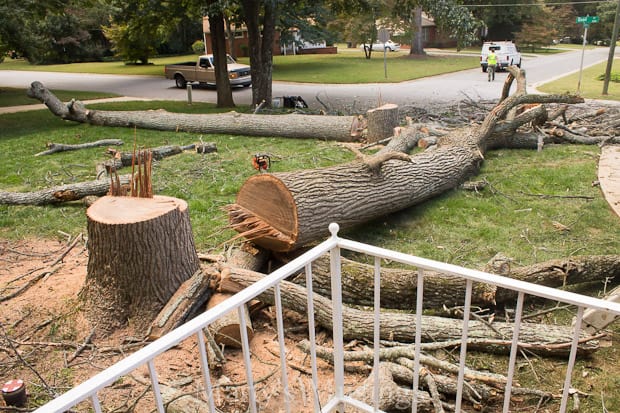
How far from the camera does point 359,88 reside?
68.6ft

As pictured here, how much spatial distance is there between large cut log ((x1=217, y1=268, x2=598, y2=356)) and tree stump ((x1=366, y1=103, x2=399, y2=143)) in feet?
21.4

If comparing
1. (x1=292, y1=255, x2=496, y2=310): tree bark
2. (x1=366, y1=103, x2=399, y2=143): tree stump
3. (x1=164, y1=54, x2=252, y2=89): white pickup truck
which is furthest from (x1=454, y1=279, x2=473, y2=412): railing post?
(x1=164, y1=54, x2=252, y2=89): white pickup truck

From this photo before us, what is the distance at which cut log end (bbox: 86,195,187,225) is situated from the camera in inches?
149

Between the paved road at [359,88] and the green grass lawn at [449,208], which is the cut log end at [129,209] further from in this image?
the paved road at [359,88]

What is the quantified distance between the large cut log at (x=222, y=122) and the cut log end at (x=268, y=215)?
19.6 ft

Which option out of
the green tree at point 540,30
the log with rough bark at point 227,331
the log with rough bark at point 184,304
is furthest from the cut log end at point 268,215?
the green tree at point 540,30

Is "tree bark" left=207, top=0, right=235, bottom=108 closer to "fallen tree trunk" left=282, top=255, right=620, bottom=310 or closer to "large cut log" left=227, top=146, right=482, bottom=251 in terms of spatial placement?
"large cut log" left=227, top=146, right=482, bottom=251

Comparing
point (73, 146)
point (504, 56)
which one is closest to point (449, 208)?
point (73, 146)

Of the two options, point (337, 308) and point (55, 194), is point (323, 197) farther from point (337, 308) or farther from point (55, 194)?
point (55, 194)

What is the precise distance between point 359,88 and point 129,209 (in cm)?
1807

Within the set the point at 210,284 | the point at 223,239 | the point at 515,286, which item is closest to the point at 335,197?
the point at 223,239

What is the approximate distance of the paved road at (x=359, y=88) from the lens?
1722 centimetres

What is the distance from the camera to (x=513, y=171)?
805cm

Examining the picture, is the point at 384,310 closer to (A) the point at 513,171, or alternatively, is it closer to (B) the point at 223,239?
(B) the point at 223,239
